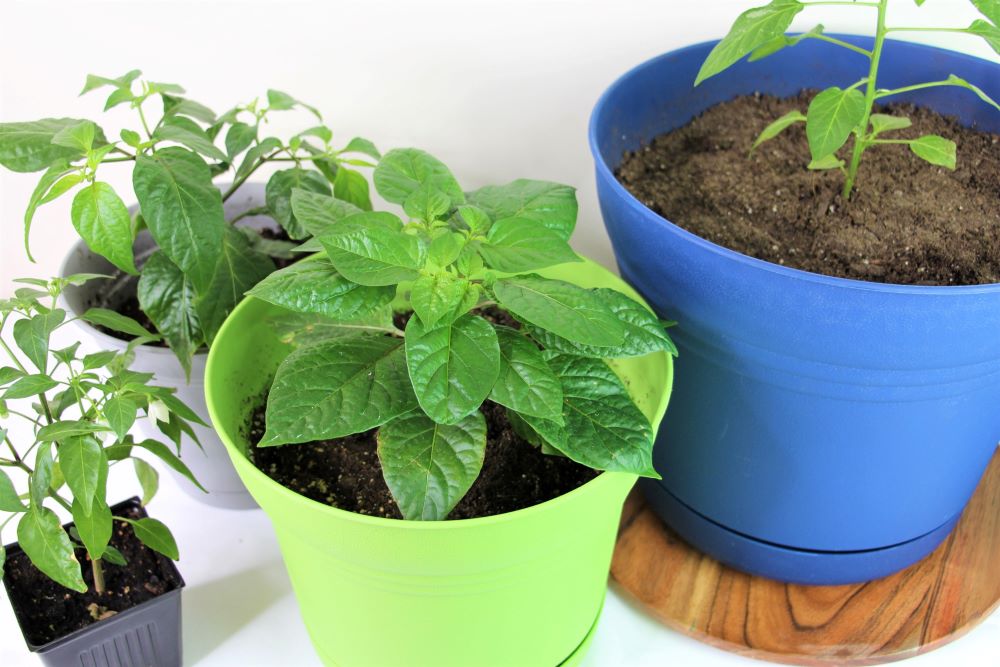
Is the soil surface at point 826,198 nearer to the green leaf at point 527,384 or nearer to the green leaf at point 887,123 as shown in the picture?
the green leaf at point 887,123

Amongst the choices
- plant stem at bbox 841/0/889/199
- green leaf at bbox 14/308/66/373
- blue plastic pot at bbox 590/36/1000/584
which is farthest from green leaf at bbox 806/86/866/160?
green leaf at bbox 14/308/66/373

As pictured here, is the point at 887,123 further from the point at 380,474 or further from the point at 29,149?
the point at 29,149

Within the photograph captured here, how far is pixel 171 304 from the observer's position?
3.07ft

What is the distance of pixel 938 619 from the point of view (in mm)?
1007

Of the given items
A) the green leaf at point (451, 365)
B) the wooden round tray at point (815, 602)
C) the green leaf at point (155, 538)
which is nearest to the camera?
the green leaf at point (451, 365)

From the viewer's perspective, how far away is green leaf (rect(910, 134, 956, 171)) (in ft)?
2.78

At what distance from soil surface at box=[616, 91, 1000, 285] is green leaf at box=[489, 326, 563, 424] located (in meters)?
0.26

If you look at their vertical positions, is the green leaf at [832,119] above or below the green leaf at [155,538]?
above

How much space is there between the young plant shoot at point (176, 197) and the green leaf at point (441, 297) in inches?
8.3

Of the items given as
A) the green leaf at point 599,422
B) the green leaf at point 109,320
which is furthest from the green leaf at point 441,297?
the green leaf at point 109,320

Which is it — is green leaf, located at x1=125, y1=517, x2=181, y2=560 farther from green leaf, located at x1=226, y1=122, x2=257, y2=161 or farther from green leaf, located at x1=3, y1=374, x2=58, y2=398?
green leaf, located at x1=226, y1=122, x2=257, y2=161

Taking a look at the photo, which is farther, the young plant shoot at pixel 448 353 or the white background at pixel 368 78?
the white background at pixel 368 78

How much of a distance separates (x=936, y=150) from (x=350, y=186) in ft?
1.89

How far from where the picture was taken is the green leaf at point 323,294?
713 millimetres
